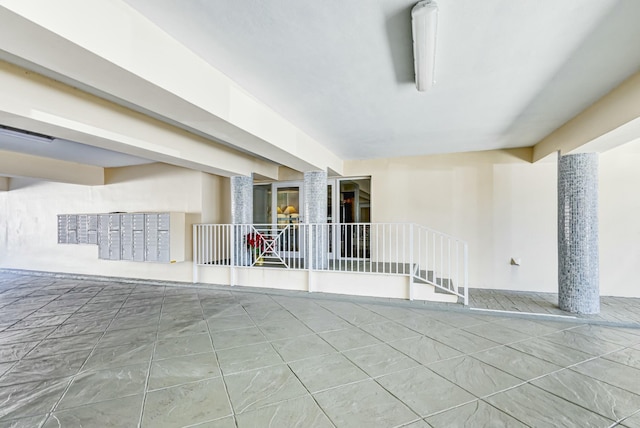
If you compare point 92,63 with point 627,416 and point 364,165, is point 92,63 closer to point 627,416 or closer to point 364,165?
point 627,416

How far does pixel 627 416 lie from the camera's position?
198 centimetres

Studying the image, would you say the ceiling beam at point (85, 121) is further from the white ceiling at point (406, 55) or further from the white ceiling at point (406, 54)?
the white ceiling at point (406, 54)

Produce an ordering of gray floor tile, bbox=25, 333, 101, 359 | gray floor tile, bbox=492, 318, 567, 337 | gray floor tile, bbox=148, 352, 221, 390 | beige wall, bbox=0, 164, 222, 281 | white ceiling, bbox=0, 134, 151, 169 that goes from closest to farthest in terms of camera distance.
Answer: gray floor tile, bbox=148, 352, 221, 390
gray floor tile, bbox=25, 333, 101, 359
gray floor tile, bbox=492, 318, 567, 337
white ceiling, bbox=0, 134, 151, 169
beige wall, bbox=0, 164, 222, 281

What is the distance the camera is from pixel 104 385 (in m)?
2.37

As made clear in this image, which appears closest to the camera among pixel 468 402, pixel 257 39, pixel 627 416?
pixel 627 416

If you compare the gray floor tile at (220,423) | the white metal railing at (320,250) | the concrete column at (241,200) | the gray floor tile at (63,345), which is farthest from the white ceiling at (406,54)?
the gray floor tile at (63,345)

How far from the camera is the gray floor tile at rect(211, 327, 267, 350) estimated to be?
3.15 meters

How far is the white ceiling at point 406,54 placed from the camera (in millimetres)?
1958

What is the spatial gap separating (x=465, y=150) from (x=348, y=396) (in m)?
5.43

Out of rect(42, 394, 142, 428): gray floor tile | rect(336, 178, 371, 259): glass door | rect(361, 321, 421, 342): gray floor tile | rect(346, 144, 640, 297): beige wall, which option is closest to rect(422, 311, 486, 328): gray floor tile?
rect(361, 321, 421, 342): gray floor tile

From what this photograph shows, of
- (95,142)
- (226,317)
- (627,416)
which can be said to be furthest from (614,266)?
(95,142)

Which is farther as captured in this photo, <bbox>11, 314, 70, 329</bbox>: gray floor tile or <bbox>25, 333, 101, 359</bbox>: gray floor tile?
<bbox>11, 314, 70, 329</bbox>: gray floor tile

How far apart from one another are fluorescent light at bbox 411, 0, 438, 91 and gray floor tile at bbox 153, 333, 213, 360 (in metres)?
3.54

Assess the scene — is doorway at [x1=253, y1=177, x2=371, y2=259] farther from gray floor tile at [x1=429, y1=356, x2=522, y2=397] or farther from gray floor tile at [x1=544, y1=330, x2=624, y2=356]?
gray floor tile at [x1=429, y1=356, x2=522, y2=397]
